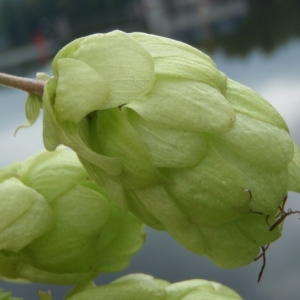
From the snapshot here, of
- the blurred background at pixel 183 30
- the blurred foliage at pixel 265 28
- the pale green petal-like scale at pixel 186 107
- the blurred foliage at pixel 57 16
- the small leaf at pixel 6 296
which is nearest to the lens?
the pale green petal-like scale at pixel 186 107

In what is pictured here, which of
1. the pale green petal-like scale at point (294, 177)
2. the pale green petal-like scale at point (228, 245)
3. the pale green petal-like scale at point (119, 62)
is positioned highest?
the pale green petal-like scale at point (119, 62)

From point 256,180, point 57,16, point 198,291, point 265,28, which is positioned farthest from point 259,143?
point 57,16

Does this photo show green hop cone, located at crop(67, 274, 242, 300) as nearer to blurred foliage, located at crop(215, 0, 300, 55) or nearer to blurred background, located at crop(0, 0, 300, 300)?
blurred background, located at crop(0, 0, 300, 300)

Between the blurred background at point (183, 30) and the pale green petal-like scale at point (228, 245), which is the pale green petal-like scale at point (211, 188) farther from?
the blurred background at point (183, 30)

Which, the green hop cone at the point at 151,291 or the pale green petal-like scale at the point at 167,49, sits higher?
the pale green petal-like scale at the point at 167,49

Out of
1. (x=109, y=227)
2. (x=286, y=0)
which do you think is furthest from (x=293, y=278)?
(x=286, y=0)

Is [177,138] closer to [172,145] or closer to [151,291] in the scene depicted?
[172,145]

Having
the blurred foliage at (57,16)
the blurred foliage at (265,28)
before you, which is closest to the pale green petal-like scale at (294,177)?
the blurred foliage at (265,28)
